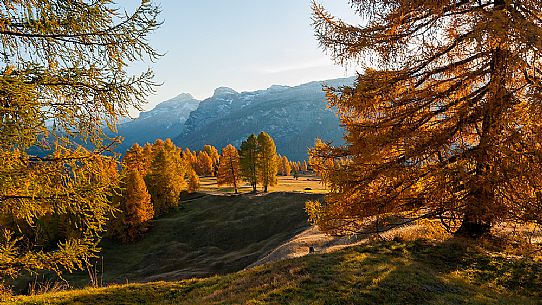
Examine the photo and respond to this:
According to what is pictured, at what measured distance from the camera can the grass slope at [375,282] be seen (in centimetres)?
775

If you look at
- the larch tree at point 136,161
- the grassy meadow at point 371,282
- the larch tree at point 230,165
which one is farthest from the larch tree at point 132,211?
the grassy meadow at point 371,282

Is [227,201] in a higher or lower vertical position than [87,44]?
lower

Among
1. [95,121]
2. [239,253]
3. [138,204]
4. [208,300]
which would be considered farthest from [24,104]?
Answer: [138,204]

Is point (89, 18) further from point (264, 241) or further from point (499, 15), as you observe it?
point (264, 241)

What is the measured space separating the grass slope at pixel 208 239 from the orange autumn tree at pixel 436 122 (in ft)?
76.4

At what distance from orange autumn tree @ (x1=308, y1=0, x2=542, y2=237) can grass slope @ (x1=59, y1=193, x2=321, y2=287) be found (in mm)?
23294

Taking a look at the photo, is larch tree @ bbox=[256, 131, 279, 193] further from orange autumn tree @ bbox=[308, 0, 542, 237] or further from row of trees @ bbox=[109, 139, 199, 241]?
orange autumn tree @ bbox=[308, 0, 542, 237]

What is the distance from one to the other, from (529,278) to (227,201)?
47234mm

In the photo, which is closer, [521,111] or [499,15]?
[499,15]

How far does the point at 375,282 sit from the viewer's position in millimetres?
8344

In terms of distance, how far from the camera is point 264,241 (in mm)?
39406

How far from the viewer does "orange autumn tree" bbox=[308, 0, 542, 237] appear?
846 centimetres

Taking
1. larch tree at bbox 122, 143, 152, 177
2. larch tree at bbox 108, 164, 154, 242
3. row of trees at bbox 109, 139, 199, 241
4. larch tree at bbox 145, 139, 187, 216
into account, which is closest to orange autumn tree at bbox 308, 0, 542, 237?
larch tree at bbox 122, 143, 152, 177

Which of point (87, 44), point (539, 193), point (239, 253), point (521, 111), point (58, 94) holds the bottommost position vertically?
point (239, 253)
